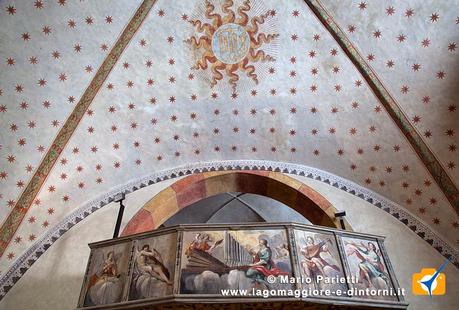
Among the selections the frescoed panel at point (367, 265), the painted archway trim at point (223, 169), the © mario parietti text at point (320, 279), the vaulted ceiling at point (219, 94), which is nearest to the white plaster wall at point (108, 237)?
the painted archway trim at point (223, 169)

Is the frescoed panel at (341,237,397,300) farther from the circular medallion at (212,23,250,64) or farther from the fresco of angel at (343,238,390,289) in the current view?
the circular medallion at (212,23,250,64)

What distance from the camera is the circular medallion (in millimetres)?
7469

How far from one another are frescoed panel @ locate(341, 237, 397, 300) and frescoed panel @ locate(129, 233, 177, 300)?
2.51 m

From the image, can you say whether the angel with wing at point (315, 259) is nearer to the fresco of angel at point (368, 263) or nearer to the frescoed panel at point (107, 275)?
the fresco of angel at point (368, 263)

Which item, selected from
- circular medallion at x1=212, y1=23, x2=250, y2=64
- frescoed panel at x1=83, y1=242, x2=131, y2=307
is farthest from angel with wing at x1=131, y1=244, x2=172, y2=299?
circular medallion at x1=212, y1=23, x2=250, y2=64

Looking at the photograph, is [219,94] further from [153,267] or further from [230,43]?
[153,267]

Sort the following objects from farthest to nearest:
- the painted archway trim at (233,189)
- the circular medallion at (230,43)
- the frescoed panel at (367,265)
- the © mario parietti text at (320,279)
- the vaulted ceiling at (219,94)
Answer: the painted archway trim at (233,189) < the circular medallion at (230,43) < the vaulted ceiling at (219,94) < the frescoed panel at (367,265) < the © mario parietti text at (320,279)

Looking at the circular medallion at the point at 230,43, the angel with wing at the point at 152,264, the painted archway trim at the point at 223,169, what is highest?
the circular medallion at the point at 230,43

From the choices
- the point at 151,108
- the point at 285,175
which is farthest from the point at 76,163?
the point at 285,175

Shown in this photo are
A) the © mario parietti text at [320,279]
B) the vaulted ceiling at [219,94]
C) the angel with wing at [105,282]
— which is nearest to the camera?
the © mario parietti text at [320,279]

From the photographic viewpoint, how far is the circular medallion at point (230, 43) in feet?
24.5

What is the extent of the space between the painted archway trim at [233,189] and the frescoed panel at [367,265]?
123 centimetres

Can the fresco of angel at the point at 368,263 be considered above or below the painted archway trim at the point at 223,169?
below

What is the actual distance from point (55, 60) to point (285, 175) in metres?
4.73
